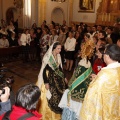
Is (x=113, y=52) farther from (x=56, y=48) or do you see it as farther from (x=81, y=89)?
(x=56, y=48)

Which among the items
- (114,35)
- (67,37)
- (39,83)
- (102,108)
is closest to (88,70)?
(102,108)

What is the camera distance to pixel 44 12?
15938 mm

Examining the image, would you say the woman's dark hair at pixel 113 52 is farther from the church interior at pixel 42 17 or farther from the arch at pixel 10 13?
the arch at pixel 10 13

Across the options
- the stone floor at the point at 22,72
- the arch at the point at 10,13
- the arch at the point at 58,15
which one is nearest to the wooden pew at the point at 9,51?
the stone floor at the point at 22,72

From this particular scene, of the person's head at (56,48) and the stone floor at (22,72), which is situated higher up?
the person's head at (56,48)

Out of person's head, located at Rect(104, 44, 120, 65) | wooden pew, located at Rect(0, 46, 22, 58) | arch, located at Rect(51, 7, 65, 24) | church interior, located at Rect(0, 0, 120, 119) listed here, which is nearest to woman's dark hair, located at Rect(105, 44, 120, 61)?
person's head, located at Rect(104, 44, 120, 65)

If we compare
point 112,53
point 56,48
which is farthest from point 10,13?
point 112,53

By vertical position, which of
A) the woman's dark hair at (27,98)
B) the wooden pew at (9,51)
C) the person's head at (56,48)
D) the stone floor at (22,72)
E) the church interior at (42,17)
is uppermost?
the church interior at (42,17)

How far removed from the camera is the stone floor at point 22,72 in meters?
7.14

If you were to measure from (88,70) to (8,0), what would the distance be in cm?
1662

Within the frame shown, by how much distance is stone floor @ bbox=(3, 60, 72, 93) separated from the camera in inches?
281

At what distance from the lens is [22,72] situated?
827 centimetres

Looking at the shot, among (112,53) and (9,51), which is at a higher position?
(112,53)

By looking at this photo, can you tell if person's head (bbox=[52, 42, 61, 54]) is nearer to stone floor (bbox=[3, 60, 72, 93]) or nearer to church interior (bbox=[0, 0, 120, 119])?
stone floor (bbox=[3, 60, 72, 93])
